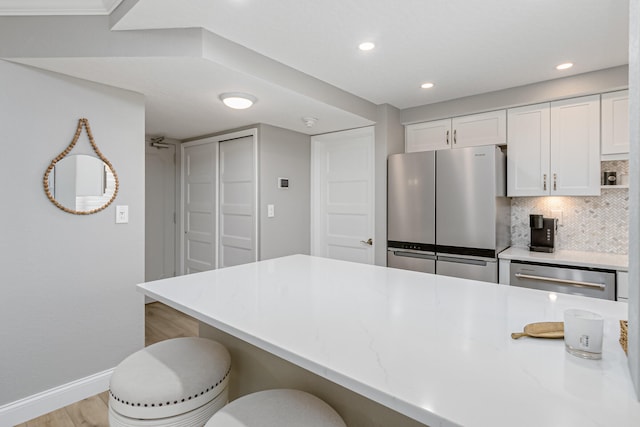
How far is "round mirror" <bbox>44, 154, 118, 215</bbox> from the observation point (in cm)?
210

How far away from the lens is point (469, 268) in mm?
2811

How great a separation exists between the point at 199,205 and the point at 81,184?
207 cm

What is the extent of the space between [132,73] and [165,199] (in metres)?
2.51

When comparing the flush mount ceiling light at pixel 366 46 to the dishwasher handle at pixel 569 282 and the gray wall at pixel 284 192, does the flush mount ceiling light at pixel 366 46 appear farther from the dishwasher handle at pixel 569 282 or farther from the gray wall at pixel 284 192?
the dishwasher handle at pixel 569 282

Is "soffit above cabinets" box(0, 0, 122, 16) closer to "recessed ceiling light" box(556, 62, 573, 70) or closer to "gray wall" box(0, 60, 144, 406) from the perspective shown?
"gray wall" box(0, 60, 144, 406)

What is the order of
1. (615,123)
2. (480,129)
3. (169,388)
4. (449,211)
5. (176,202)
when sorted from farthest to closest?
(176,202) < (480,129) < (449,211) < (615,123) < (169,388)

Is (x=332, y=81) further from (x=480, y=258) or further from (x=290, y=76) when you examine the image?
(x=480, y=258)

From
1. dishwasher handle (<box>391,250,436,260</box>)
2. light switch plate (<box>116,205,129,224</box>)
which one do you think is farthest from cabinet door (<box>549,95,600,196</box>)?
light switch plate (<box>116,205,129,224</box>)

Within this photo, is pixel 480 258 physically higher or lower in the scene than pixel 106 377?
higher

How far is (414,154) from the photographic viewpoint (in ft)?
10.3

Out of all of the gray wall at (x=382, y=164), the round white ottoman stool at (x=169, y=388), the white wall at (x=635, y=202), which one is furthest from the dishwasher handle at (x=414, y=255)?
the white wall at (x=635, y=202)

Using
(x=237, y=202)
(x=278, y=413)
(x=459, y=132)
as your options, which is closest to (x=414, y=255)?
(x=459, y=132)

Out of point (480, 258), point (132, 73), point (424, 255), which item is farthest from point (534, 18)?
point (132, 73)

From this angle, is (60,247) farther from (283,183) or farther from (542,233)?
(542,233)
